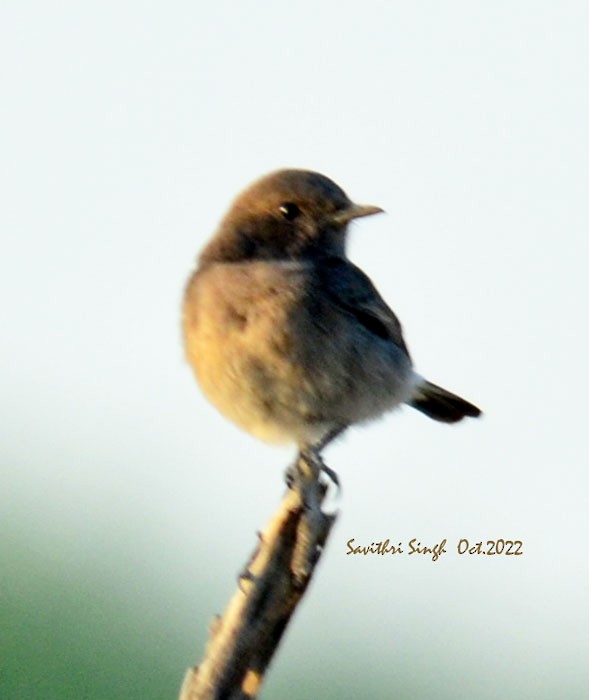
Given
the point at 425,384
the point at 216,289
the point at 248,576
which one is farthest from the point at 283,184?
the point at 248,576

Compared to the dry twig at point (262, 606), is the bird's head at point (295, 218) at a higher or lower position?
higher

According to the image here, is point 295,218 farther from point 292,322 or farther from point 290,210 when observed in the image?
point 292,322

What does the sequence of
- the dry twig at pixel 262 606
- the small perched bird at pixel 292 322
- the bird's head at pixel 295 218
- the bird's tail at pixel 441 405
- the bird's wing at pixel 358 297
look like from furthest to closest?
1. the bird's tail at pixel 441 405
2. the bird's head at pixel 295 218
3. the bird's wing at pixel 358 297
4. the small perched bird at pixel 292 322
5. the dry twig at pixel 262 606

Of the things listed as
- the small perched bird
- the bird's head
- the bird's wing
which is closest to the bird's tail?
the small perched bird

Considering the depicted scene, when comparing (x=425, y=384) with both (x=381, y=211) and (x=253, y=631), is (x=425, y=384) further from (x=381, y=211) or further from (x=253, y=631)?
(x=253, y=631)

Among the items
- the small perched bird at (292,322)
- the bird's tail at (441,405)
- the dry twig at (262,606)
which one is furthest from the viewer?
the bird's tail at (441,405)

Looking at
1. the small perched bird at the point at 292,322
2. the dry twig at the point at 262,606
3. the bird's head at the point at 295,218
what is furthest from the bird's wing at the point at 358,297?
the dry twig at the point at 262,606

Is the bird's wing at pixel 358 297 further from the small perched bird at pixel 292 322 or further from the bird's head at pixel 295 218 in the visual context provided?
the bird's head at pixel 295 218

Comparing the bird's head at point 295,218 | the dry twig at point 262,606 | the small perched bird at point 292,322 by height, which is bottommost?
the dry twig at point 262,606
